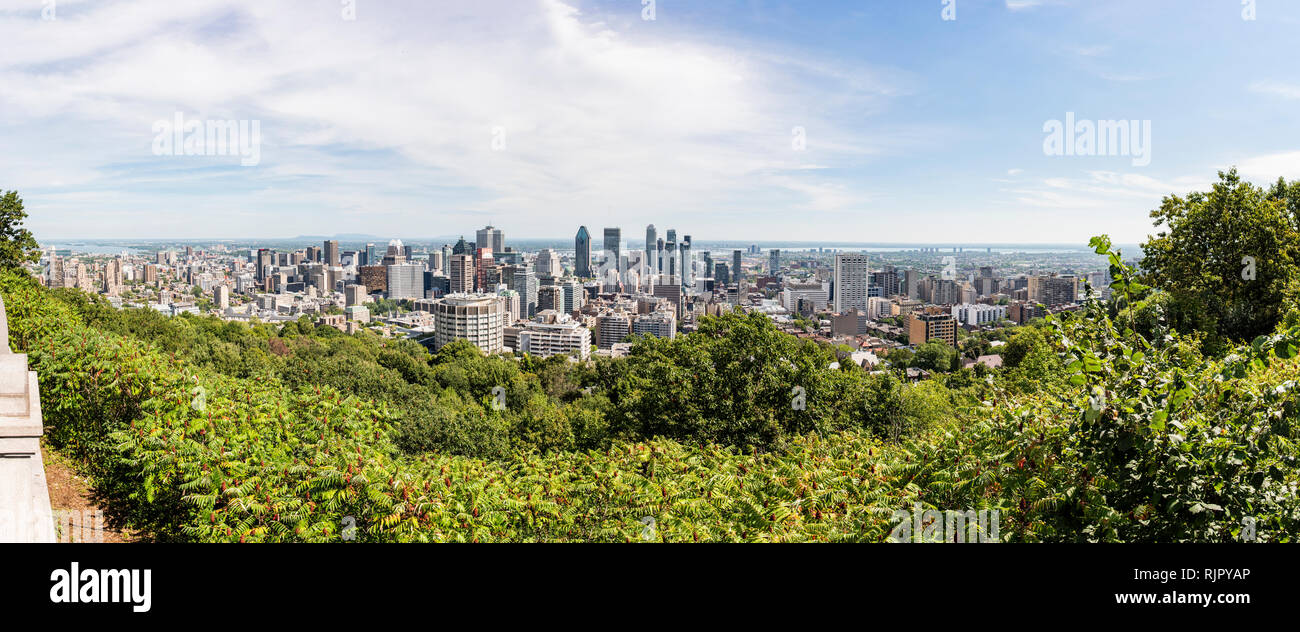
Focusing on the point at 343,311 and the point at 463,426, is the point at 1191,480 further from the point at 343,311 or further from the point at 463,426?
the point at 343,311

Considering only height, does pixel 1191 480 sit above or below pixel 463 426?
above

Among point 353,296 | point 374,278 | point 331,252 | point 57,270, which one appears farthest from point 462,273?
point 57,270

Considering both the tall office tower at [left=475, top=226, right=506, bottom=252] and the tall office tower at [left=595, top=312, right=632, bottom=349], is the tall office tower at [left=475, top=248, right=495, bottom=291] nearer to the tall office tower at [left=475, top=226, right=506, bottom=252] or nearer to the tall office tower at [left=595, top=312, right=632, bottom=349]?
the tall office tower at [left=475, top=226, right=506, bottom=252]

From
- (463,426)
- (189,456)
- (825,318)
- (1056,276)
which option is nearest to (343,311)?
(825,318)

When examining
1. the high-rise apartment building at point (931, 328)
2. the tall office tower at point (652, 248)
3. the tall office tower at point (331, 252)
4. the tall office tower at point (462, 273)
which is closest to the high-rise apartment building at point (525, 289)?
the tall office tower at point (462, 273)

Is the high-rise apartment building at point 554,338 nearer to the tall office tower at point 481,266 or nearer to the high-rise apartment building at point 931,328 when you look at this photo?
the tall office tower at point 481,266
